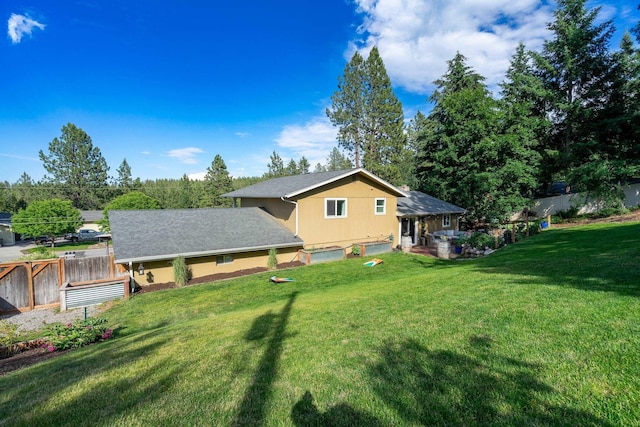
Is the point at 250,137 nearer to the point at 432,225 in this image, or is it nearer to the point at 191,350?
the point at 432,225

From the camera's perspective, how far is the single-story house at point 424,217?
20984 mm

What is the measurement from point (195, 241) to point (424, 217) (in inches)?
641

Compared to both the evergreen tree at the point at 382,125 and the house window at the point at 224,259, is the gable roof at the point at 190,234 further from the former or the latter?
the evergreen tree at the point at 382,125

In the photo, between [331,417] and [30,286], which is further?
[30,286]

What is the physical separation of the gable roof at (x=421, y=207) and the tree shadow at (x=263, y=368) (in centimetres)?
1490

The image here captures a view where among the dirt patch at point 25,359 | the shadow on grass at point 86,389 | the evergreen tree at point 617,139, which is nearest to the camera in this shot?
the shadow on grass at point 86,389

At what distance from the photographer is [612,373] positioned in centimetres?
305

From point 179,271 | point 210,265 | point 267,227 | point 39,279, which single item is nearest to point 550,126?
point 267,227

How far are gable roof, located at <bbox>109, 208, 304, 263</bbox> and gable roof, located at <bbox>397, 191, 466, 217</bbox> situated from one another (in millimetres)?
8860

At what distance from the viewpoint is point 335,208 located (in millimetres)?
17609

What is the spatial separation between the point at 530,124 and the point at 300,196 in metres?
20.3

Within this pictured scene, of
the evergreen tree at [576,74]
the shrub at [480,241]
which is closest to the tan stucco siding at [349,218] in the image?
the shrub at [480,241]

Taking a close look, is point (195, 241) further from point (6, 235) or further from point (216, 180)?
point (6, 235)

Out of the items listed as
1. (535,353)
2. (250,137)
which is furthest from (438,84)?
(535,353)
